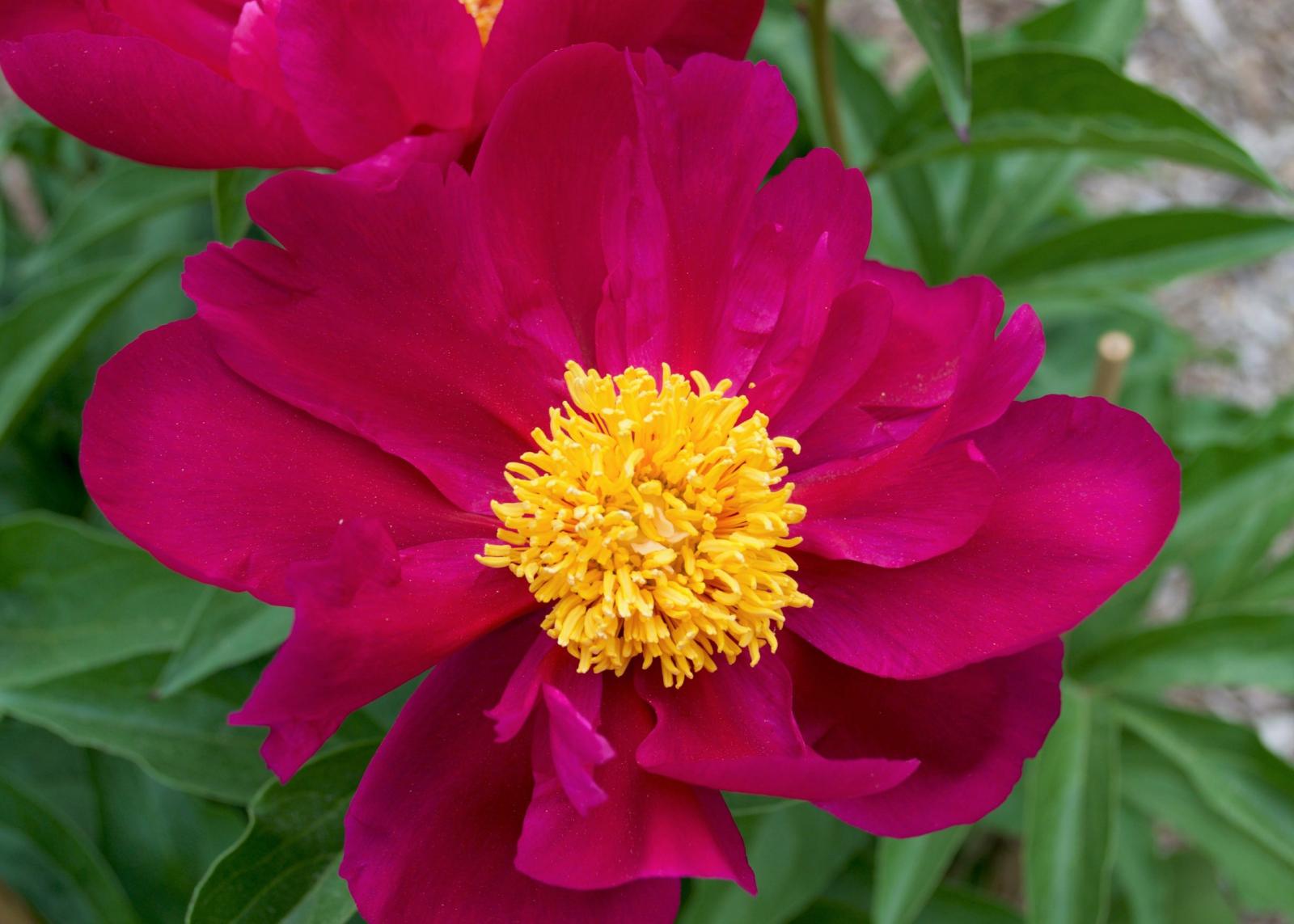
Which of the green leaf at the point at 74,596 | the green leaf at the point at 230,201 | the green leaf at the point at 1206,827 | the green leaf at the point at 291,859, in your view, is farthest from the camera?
the green leaf at the point at 1206,827

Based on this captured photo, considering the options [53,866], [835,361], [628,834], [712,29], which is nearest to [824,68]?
[712,29]

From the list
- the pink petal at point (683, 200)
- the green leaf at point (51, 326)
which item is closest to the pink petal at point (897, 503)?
the pink petal at point (683, 200)

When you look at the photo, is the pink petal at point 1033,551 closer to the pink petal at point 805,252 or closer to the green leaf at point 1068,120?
the pink petal at point 805,252

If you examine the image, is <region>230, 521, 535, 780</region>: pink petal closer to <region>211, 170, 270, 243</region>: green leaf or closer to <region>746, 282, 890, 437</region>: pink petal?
<region>746, 282, 890, 437</region>: pink petal

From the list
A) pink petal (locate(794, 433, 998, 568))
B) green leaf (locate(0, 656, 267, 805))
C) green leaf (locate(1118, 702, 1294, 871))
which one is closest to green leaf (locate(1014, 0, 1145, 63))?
green leaf (locate(1118, 702, 1294, 871))

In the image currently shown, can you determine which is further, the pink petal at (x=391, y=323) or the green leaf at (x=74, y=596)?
the green leaf at (x=74, y=596)

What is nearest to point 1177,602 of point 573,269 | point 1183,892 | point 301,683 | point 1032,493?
point 1183,892
